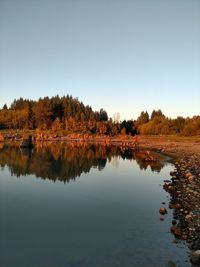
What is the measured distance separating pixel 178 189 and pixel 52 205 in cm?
1051

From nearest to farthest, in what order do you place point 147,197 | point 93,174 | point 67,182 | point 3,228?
point 3,228 → point 147,197 → point 67,182 → point 93,174

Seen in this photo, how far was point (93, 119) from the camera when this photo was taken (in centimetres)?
15012

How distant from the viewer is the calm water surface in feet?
41.4

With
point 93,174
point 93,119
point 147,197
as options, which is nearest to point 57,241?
point 147,197

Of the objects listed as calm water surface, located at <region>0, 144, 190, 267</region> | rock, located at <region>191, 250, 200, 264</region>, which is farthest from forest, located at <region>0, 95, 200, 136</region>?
rock, located at <region>191, 250, 200, 264</region>

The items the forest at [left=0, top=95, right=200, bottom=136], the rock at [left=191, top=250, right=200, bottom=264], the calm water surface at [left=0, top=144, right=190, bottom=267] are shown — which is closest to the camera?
the rock at [left=191, top=250, right=200, bottom=264]

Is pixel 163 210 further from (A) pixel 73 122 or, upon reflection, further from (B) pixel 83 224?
(A) pixel 73 122

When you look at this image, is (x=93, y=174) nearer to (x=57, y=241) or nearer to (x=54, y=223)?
(x=54, y=223)

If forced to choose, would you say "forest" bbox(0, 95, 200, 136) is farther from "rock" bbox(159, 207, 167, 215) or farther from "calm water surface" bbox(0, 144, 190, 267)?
"rock" bbox(159, 207, 167, 215)

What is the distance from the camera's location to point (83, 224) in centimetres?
1689

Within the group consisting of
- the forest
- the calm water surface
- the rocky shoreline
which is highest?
the forest

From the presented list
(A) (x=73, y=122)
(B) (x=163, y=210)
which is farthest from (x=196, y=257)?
(A) (x=73, y=122)

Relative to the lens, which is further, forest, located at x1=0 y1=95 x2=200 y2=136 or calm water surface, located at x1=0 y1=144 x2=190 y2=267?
forest, located at x1=0 y1=95 x2=200 y2=136

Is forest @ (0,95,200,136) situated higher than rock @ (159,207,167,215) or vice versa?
forest @ (0,95,200,136)
